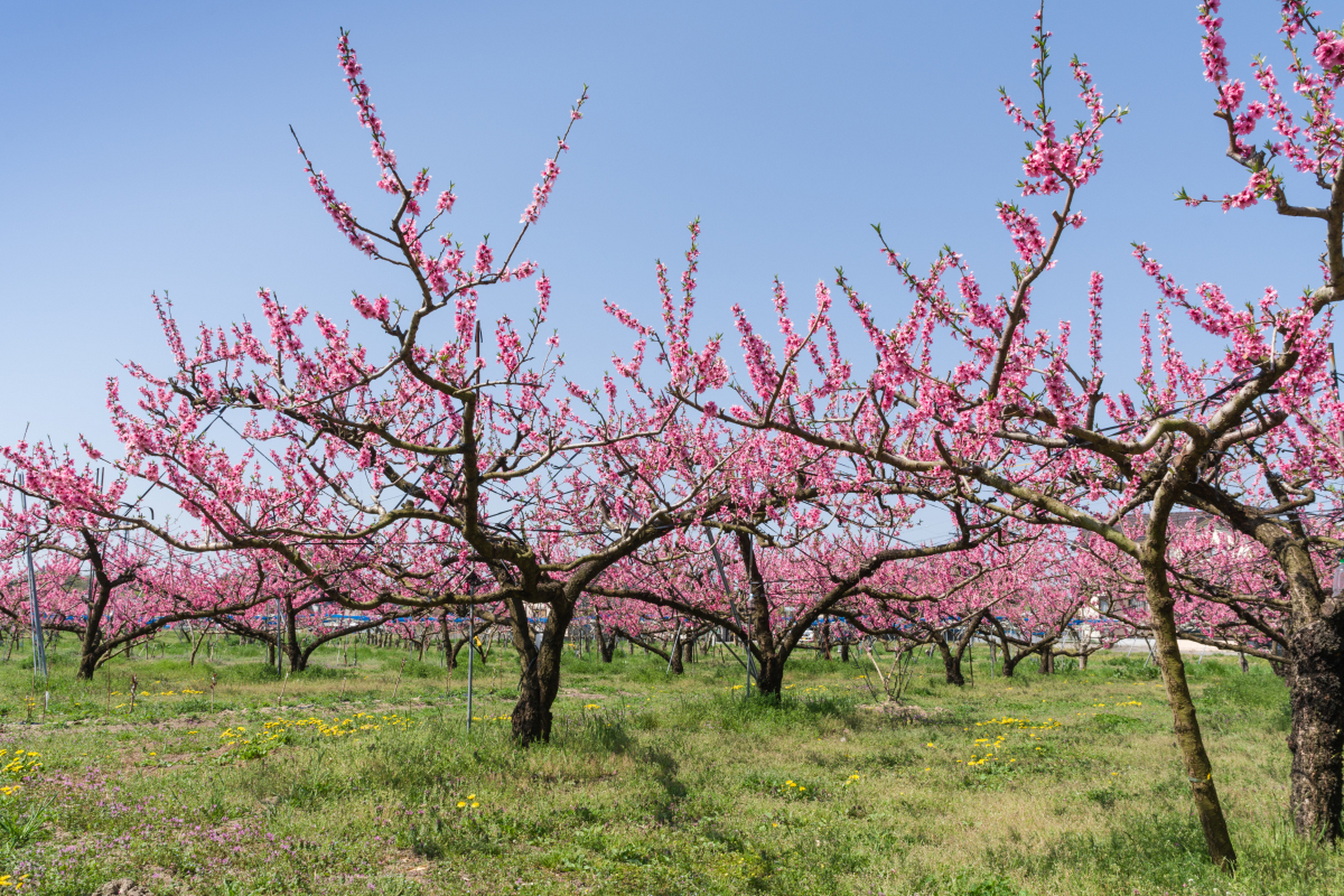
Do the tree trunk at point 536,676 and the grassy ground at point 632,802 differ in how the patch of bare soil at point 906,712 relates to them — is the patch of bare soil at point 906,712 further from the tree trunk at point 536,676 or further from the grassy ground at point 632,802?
the tree trunk at point 536,676

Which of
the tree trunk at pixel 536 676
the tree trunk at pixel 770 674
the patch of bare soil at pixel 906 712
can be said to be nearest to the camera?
the tree trunk at pixel 536 676

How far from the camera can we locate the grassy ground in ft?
19.0

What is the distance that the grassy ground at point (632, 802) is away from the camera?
5.79 metres

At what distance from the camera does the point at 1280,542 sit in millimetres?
7500

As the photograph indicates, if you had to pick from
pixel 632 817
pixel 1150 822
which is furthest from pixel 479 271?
pixel 1150 822

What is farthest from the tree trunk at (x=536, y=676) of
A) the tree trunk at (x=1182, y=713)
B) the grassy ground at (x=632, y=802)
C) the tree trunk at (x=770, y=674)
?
the tree trunk at (x=1182, y=713)

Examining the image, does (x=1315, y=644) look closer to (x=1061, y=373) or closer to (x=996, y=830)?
(x=996, y=830)

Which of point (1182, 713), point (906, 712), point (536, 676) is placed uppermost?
point (1182, 713)

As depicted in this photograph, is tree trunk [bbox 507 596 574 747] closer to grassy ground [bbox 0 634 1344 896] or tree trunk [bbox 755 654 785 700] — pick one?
grassy ground [bbox 0 634 1344 896]

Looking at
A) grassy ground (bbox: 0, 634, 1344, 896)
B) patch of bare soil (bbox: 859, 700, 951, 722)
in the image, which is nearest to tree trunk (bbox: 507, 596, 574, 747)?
grassy ground (bbox: 0, 634, 1344, 896)

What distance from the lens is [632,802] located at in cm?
816

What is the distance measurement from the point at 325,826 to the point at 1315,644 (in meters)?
9.28

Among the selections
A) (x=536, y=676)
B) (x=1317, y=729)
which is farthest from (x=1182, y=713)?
(x=536, y=676)

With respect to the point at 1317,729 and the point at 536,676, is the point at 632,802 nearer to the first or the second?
the point at 536,676
